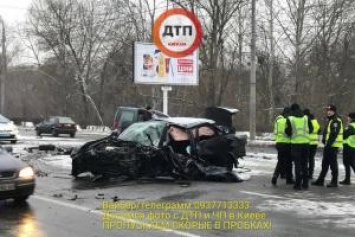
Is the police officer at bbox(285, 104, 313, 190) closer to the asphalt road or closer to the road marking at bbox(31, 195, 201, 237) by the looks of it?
the asphalt road

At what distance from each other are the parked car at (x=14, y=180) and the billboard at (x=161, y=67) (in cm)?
1998

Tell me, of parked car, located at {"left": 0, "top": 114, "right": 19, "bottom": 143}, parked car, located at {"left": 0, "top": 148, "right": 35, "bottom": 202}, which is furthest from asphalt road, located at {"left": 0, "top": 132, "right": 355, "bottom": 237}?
parked car, located at {"left": 0, "top": 114, "right": 19, "bottom": 143}

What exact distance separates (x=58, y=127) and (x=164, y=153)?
82.2ft

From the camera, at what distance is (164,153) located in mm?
12156

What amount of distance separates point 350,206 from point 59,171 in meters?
7.74

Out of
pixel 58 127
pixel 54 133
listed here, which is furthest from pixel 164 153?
pixel 54 133

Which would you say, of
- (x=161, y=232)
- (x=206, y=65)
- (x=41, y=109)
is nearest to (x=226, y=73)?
(x=206, y=65)

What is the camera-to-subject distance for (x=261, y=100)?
1746 inches

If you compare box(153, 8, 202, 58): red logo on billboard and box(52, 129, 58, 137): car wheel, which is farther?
box(52, 129, 58, 137): car wheel

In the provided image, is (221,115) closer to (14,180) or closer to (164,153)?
(164,153)

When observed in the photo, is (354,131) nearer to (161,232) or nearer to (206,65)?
(161,232)

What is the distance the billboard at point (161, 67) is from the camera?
28828mm

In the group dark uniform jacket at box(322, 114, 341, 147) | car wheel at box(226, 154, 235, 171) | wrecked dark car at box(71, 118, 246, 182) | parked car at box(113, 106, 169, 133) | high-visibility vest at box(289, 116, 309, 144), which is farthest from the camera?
parked car at box(113, 106, 169, 133)

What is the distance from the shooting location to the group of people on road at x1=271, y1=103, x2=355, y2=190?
11.3m
